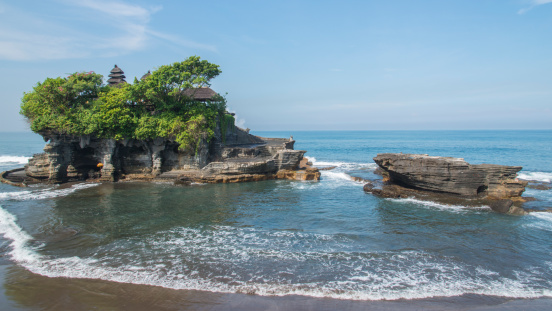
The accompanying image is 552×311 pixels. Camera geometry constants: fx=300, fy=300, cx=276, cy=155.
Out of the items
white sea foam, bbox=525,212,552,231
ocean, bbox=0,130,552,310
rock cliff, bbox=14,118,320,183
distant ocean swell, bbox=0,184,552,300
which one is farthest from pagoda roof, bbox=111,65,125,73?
white sea foam, bbox=525,212,552,231

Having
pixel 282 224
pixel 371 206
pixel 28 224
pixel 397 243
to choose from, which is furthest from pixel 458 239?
pixel 28 224

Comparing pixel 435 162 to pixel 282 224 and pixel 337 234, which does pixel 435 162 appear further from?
pixel 282 224

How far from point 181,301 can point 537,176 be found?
35883 mm

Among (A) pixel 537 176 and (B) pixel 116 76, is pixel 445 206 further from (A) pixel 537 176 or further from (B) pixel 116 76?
(B) pixel 116 76

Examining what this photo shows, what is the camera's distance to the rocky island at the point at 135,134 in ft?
81.7

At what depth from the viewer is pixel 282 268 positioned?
10570mm

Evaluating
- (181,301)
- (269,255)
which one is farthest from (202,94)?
(181,301)

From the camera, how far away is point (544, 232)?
46.3 feet

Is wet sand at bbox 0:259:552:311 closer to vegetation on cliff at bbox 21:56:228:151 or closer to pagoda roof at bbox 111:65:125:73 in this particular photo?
vegetation on cliff at bbox 21:56:228:151

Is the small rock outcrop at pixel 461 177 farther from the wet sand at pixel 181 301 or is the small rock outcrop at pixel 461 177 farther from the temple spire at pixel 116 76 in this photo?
the temple spire at pixel 116 76

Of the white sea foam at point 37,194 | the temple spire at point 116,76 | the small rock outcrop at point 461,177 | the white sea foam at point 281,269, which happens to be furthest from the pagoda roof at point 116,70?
the small rock outcrop at point 461,177

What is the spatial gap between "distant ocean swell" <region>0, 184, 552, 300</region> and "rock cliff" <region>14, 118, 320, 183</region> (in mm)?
13151

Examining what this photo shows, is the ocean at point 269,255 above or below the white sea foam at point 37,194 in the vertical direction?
below

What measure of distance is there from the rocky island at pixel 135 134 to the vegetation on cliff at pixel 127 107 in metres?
0.07
